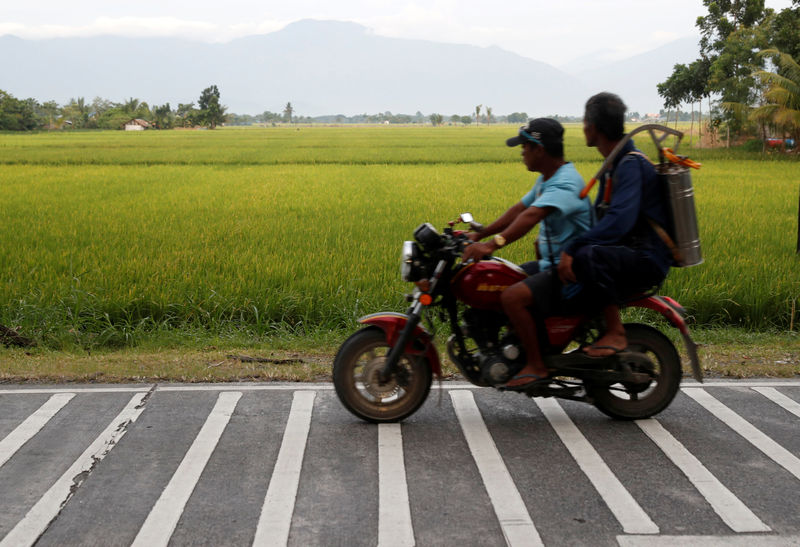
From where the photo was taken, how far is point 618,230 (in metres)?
3.97

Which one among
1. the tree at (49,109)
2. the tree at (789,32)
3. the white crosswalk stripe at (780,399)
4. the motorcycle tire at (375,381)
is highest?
the tree at (49,109)

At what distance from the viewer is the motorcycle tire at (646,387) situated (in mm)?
4473

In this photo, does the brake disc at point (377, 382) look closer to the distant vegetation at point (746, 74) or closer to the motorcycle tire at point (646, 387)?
the motorcycle tire at point (646, 387)

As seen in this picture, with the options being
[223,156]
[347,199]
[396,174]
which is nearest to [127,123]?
[223,156]

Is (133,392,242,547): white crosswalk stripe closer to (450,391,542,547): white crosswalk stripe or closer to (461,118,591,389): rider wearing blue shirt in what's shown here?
(450,391,542,547): white crosswalk stripe

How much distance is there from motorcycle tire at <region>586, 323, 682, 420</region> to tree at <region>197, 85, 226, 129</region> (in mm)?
100939

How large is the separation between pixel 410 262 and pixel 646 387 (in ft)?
4.99

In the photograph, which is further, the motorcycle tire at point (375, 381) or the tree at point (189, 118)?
the tree at point (189, 118)

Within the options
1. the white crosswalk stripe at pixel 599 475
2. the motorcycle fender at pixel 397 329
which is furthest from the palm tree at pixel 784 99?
the motorcycle fender at pixel 397 329

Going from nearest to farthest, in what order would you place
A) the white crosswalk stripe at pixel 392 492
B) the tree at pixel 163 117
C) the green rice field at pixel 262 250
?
the white crosswalk stripe at pixel 392 492
the green rice field at pixel 262 250
the tree at pixel 163 117

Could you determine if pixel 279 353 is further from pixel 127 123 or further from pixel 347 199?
pixel 127 123

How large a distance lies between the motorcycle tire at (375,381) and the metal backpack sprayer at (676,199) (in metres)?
1.30

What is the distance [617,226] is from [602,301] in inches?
18.1

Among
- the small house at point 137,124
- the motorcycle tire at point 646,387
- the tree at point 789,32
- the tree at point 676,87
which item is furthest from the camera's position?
the small house at point 137,124
